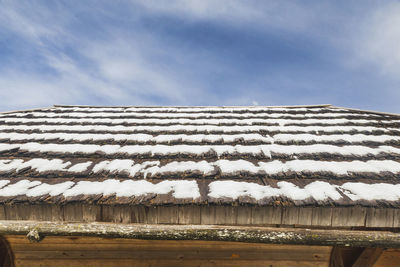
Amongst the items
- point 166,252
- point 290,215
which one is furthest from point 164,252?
point 290,215

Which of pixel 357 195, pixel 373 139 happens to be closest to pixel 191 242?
pixel 357 195

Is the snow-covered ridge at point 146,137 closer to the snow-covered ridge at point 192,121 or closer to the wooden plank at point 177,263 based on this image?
the snow-covered ridge at point 192,121

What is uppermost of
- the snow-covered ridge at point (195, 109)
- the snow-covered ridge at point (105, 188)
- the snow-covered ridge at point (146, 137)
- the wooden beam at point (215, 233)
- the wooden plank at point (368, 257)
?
the snow-covered ridge at point (195, 109)

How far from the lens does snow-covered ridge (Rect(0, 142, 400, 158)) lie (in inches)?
94.2

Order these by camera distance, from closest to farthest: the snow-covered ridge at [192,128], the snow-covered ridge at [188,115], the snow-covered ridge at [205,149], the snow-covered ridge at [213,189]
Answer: the snow-covered ridge at [213,189] → the snow-covered ridge at [205,149] → the snow-covered ridge at [192,128] → the snow-covered ridge at [188,115]

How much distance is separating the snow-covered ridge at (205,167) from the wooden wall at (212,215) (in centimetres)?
43

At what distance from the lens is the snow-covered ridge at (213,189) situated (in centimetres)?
166

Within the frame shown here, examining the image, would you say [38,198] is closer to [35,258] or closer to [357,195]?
[35,258]

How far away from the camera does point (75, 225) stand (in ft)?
5.38

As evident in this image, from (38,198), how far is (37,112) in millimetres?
3480

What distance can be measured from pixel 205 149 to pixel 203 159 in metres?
0.24

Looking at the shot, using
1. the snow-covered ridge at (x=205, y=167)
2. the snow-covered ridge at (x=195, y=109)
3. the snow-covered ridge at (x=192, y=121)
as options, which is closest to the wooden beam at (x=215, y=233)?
the snow-covered ridge at (x=205, y=167)

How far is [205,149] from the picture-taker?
2.50m

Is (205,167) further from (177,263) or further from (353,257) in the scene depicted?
(353,257)
